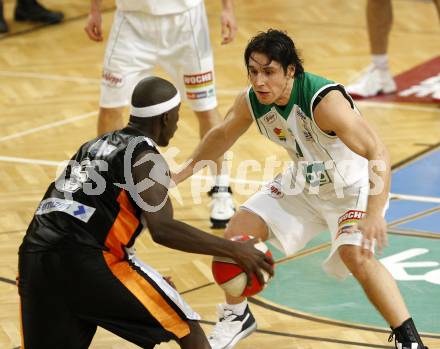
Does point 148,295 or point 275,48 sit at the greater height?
point 275,48

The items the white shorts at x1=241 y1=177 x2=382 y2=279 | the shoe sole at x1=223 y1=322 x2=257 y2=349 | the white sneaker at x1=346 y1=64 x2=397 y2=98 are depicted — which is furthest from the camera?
the white sneaker at x1=346 y1=64 x2=397 y2=98

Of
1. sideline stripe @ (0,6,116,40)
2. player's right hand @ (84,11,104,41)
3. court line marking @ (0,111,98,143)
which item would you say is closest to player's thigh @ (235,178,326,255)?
player's right hand @ (84,11,104,41)

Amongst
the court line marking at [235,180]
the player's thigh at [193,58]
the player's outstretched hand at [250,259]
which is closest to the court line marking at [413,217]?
the court line marking at [235,180]

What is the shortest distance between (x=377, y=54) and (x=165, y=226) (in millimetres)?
5958

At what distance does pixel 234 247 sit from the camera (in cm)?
472

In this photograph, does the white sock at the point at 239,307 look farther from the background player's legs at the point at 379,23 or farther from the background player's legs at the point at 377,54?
the background player's legs at the point at 379,23

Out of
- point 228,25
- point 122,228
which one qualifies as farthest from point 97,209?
point 228,25

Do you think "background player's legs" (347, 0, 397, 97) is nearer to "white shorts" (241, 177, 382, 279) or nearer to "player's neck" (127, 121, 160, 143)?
"white shorts" (241, 177, 382, 279)

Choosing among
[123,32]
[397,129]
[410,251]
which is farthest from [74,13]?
[410,251]

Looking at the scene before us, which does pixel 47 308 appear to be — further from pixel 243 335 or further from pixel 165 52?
pixel 165 52

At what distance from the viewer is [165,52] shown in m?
7.46

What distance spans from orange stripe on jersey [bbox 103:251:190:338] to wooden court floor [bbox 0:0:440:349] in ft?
3.34

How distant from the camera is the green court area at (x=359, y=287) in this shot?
19.7ft

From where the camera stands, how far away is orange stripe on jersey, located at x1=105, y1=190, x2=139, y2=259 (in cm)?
470
